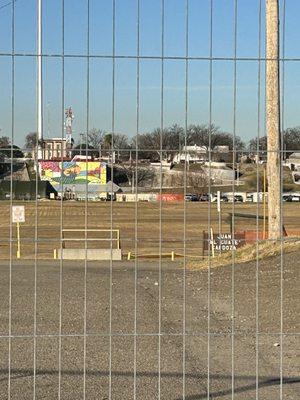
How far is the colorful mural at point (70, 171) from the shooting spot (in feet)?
21.2

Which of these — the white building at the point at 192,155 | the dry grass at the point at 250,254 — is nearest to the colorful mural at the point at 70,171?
the white building at the point at 192,155

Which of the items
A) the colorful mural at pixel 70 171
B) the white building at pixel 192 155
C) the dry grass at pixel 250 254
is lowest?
the dry grass at pixel 250 254

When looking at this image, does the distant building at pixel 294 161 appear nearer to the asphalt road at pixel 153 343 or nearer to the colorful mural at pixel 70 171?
the asphalt road at pixel 153 343

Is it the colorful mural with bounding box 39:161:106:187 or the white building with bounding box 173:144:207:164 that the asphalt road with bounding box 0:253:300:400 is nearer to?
the colorful mural with bounding box 39:161:106:187

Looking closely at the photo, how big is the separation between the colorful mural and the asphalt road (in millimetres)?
739

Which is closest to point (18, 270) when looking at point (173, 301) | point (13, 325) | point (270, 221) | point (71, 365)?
point (270, 221)

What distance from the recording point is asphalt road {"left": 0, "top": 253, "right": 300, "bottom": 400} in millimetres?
7160

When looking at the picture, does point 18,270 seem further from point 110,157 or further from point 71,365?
point 110,157

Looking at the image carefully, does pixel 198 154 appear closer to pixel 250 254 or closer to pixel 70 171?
pixel 70 171

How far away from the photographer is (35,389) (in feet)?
23.4

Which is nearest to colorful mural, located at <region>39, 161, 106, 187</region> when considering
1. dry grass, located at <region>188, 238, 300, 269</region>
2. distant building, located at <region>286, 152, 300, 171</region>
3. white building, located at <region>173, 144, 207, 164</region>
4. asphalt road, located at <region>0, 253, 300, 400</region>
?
white building, located at <region>173, 144, 207, 164</region>

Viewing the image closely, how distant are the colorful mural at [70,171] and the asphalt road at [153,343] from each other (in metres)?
0.74

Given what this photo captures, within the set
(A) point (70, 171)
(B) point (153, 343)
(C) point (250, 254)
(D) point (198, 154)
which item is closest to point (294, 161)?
(D) point (198, 154)

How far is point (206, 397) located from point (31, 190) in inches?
89.6
